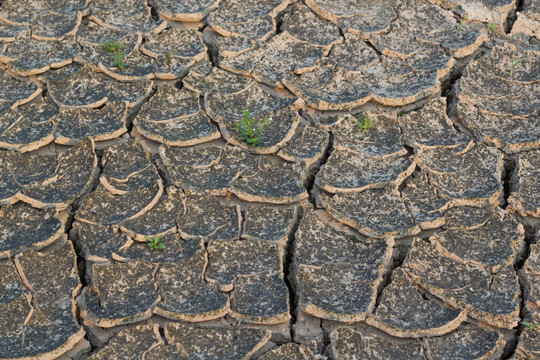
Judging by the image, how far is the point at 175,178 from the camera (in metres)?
3.28

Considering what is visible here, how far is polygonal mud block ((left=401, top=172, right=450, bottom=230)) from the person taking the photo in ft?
10.4

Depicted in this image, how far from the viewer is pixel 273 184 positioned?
3303 millimetres

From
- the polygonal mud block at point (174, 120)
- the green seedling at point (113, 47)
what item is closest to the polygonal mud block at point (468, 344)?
the polygonal mud block at point (174, 120)

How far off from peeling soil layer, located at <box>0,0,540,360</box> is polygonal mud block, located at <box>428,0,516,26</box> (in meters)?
0.01

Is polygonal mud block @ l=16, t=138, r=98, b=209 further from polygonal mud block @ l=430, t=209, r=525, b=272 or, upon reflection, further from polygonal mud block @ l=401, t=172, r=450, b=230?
polygonal mud block @ l=430, t=209, r=525, b=272

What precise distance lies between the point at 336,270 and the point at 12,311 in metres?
1.17

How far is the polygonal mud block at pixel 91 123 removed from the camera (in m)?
3.45

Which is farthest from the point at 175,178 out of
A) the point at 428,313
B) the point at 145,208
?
the point at 428,313

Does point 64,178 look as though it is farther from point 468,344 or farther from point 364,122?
point 468,344

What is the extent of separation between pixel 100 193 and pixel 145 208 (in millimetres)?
204

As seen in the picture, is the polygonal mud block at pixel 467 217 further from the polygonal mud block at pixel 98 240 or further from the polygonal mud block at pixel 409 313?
the polygonal mud block at pixel 98 240

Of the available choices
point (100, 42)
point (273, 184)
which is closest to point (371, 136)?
point (273, 184)

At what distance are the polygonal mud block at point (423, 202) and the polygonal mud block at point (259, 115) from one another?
560 mm

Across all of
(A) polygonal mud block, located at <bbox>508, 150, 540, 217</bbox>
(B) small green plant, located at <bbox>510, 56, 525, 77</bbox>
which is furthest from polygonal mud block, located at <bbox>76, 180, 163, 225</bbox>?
(B) small green plant, located at <bbox>510, 56, 525, 77</bbox>
